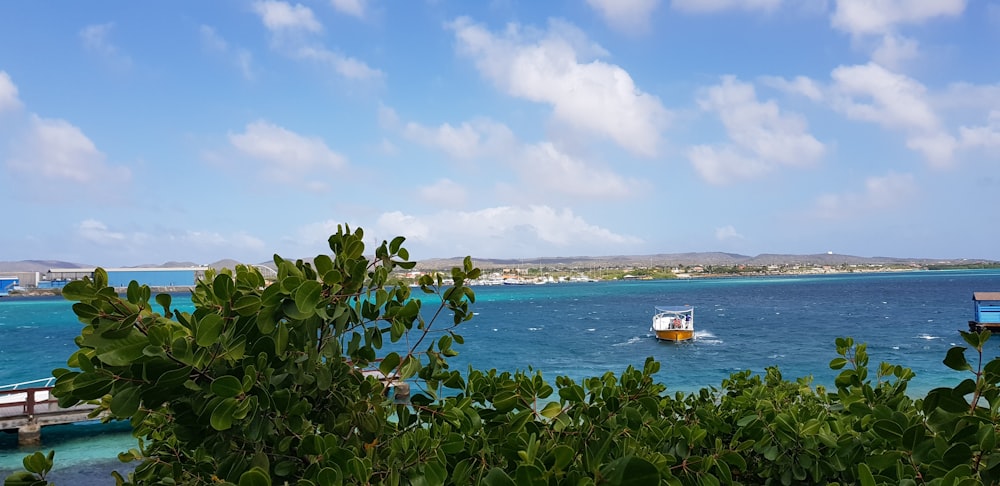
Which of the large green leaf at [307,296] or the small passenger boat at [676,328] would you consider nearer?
the large green leaf at [307,296]

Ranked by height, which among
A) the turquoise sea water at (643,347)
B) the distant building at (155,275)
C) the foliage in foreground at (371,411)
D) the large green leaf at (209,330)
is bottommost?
the turquoise sea water at (643,347)

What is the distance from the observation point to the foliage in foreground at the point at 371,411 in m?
1.58

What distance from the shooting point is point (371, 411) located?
7.35 feet

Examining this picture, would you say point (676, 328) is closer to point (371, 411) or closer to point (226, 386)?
point (371, 411)

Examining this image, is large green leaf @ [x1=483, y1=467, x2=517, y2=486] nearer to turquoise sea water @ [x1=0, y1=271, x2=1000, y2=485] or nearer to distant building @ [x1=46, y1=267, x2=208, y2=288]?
turquoise sea water @ [x1=0, y1=271, x2=1000, y2=485]

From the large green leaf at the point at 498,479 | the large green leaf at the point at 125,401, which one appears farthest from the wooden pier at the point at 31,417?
the large green leaf at the point at 498,479

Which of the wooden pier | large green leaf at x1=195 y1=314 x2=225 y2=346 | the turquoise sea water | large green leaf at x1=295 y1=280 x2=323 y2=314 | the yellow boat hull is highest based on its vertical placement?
large green leaf at x1=295 y1=280 x2=323 y2=314

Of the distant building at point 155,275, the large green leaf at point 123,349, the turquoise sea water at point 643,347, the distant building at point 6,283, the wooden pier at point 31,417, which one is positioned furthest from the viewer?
the distant building at point 6,283

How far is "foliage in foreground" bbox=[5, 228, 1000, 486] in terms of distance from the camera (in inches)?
62.3

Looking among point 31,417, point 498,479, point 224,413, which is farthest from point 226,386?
point 31,417

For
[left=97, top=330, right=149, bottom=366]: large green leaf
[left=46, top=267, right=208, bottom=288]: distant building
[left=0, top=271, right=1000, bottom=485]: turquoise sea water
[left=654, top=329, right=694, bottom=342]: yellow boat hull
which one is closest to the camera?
[left=97, top=330, right=149, bottom=366]: large green leaf

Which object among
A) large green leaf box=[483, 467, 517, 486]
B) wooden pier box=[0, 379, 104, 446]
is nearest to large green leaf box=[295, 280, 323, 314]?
large green leaf box=[483, 467, 517, 486]

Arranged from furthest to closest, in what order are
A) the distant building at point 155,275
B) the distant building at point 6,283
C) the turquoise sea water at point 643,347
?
the distant building at point 6,283, the distant building at point 155,275, the turquoise sea water at point 643,347

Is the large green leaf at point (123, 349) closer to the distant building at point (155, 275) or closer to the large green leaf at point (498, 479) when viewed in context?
the large green leaf at point (498, 479)
